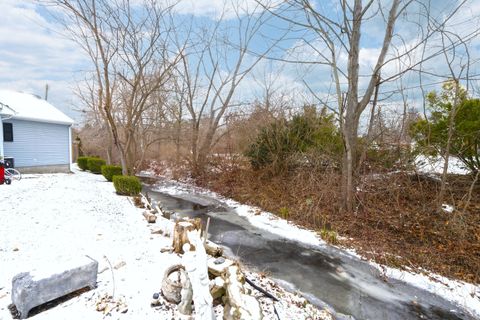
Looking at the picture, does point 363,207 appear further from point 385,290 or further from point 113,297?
point 113,297

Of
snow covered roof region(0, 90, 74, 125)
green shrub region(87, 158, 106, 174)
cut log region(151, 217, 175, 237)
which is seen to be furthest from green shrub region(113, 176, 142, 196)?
green shrub region(87, 158, 106, 174)

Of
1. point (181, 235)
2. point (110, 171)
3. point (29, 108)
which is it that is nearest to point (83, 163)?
point (29, 108)

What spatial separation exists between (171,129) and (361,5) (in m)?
11.6

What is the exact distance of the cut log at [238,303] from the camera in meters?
2.12

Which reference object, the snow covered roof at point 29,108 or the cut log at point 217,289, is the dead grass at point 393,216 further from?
the snow covered roof at point 29,108

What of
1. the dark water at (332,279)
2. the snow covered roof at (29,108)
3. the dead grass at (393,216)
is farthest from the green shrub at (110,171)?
the dark water at (332,279)

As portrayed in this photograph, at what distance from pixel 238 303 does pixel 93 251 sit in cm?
270

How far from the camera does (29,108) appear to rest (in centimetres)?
1245

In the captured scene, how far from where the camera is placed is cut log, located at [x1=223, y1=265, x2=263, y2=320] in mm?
2121

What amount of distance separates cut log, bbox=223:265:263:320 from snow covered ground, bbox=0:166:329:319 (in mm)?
303

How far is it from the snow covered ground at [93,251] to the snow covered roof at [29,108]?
693cm

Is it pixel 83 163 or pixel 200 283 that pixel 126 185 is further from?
pixel 83 163

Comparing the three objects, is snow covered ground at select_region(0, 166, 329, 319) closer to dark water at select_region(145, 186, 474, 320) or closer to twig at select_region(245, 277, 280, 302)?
twig at select_region(245, 277, 280, 302)

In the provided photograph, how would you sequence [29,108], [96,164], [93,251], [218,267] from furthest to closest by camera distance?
[96,164]
[29,108]
[93,251]
[218,267]
